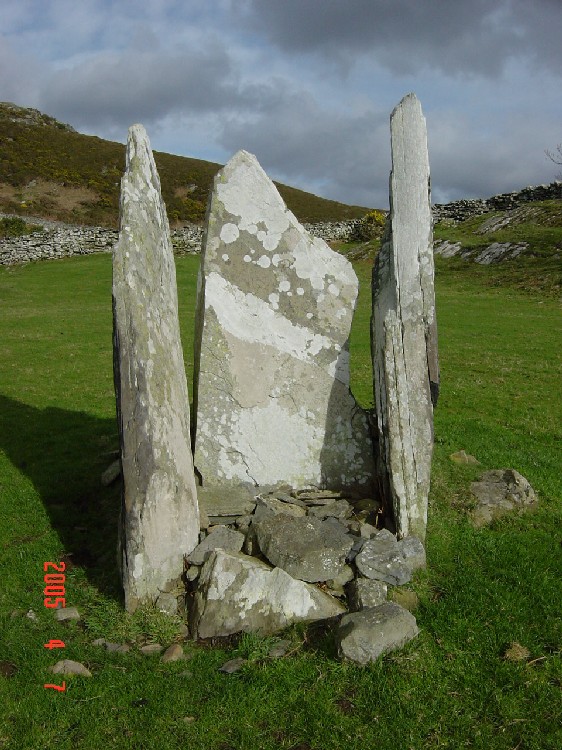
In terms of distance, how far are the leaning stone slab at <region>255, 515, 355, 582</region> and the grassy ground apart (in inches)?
31.5

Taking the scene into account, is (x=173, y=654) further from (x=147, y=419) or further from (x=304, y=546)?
(x=147, y=419)

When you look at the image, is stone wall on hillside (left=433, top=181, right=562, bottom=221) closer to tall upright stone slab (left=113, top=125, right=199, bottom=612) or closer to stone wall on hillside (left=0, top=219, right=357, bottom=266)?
stone wall on hillside (left=0, top=219, right=357, bottom=266)

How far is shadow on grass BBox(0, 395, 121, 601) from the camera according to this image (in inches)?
294

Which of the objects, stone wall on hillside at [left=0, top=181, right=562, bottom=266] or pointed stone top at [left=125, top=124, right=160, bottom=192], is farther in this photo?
stone wall on hillside at [left=0, top=181, right=562, bottom=266]

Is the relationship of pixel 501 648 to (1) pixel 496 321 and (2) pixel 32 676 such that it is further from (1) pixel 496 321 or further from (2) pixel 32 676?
(1) pixel 496 321

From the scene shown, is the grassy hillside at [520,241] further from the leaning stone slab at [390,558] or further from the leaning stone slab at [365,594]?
the leaning stone slab at [365,594]

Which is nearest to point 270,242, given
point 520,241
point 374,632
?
point 374,632

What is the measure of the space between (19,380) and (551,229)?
32.1 meters

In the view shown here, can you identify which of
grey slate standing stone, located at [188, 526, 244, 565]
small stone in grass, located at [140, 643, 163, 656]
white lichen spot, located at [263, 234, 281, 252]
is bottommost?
small stone in grass, located at [140, 643, 163, 656]

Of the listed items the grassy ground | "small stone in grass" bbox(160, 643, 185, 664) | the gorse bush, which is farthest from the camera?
the gorse bush

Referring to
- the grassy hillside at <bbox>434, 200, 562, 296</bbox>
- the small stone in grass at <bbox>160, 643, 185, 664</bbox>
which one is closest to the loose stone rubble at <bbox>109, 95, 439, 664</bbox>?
the small stone in grass at <bbox>160, 643, 185, 664</bbox>

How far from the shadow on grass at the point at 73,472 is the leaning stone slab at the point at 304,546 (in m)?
1.70

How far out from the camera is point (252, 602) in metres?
5.89

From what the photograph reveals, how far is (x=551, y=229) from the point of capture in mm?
36812
